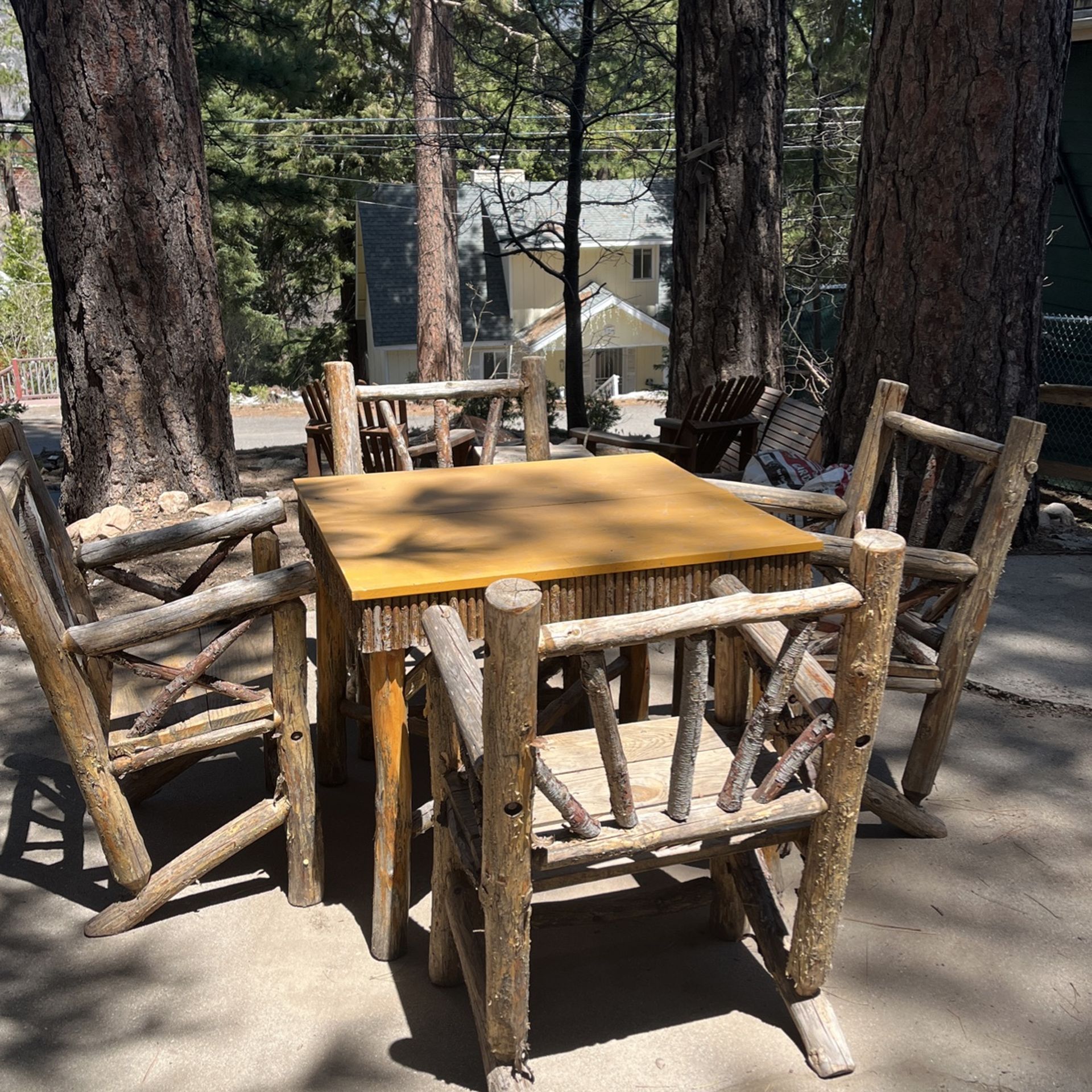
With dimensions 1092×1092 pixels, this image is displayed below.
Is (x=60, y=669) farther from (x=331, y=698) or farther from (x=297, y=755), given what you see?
(x=331, y=698)

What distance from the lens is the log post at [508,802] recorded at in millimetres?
1760

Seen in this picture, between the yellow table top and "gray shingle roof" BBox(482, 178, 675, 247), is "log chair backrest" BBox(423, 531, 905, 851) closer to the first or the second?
the yellow table top

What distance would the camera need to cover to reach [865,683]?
6.87ft

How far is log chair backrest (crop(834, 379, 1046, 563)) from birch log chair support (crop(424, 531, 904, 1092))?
881 mm

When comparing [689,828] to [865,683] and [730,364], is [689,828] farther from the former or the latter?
[730,364]

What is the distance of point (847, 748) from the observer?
7.11 ft

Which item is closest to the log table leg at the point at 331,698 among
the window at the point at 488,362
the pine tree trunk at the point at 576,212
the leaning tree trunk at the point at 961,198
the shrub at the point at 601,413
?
the leaning tree trunk at the point at 961,198

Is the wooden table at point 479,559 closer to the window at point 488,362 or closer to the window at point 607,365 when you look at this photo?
the window at point 488,362

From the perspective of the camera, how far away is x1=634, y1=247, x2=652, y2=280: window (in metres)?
27.2

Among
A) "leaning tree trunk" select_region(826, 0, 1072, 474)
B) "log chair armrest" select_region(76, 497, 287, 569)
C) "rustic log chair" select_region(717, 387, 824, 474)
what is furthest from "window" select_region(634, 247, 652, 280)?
"log chair armrest" select_region(76, 497, 287, 569)

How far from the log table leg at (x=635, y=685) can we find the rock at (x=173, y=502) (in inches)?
129

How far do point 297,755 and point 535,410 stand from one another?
72.7 inches

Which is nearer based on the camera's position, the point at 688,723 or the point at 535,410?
the point at 688,723

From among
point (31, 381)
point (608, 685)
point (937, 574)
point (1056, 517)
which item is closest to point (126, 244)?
point (937, 574)
